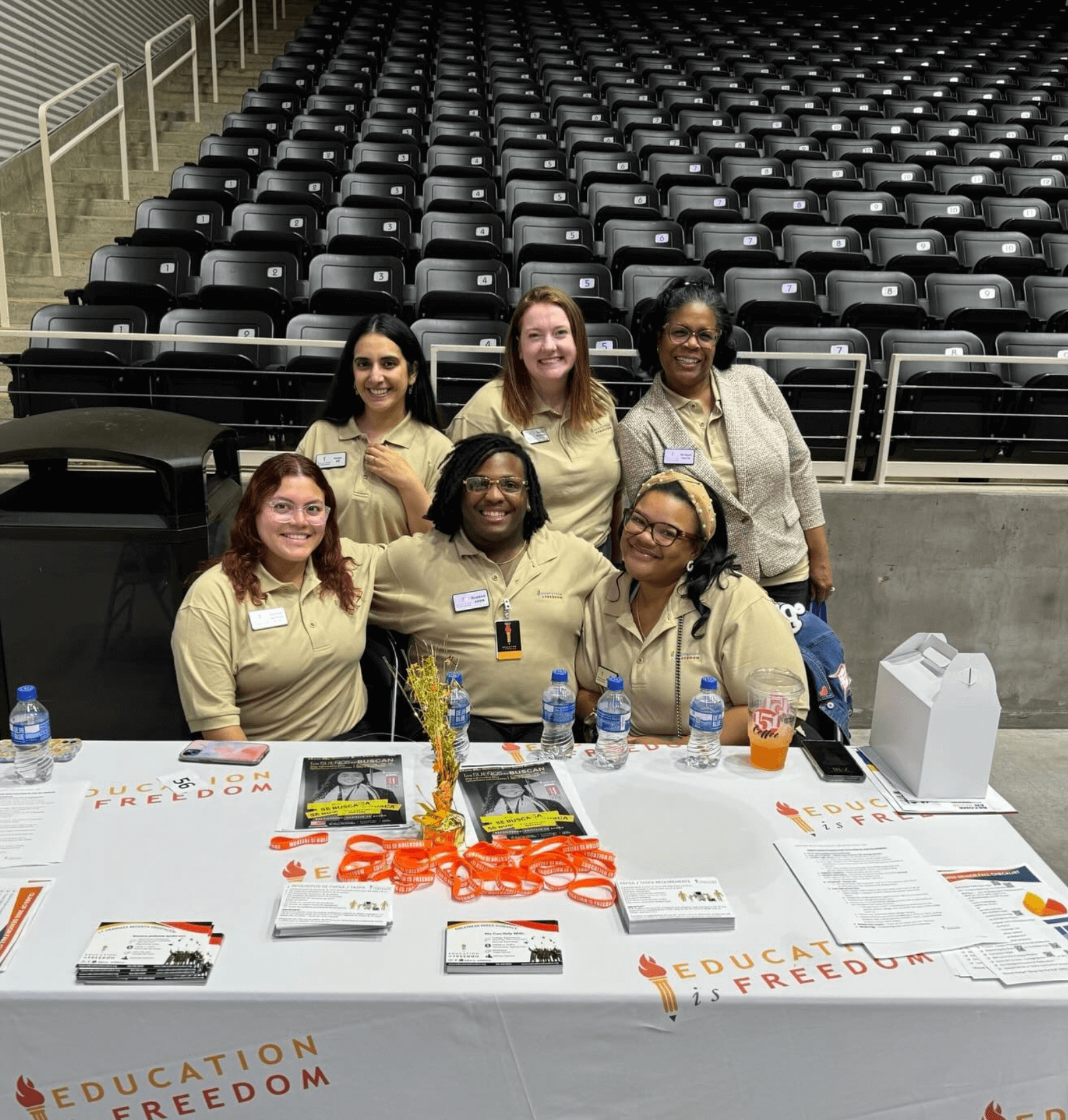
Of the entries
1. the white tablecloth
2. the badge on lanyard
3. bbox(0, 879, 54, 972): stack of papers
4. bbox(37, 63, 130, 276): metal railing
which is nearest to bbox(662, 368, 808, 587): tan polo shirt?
the badge on lanyard

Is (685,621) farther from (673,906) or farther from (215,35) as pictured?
(215,35)

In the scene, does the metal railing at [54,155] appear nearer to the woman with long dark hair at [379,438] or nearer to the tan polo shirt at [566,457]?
the woman with long dark hair at [379,438]

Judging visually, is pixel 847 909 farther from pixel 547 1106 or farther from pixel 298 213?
pixel 298 213

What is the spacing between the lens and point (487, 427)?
2930 millimetres

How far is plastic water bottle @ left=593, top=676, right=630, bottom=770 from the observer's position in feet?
6.88

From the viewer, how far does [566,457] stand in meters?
2.89

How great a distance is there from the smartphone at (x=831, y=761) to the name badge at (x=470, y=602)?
2.78ft

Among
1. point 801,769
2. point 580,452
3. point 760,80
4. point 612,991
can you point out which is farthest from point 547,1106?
point 760,80

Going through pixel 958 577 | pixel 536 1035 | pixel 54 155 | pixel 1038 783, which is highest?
pixel 54 155

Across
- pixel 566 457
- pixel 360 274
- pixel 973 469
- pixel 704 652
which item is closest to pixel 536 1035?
pixel 704 652

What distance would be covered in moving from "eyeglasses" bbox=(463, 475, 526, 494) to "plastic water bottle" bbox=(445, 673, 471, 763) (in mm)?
510

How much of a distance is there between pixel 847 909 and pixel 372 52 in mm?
10790

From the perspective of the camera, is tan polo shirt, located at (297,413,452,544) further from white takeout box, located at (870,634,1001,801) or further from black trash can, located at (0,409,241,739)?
white takeout box, located at (870,634,1001,801)

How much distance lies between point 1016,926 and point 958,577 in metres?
3.18
